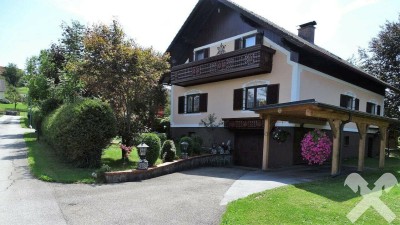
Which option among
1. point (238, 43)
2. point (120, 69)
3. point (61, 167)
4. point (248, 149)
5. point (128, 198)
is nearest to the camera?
point (128, 198)

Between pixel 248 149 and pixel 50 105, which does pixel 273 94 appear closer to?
pixel 248 149

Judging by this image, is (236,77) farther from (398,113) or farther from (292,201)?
(398,113)

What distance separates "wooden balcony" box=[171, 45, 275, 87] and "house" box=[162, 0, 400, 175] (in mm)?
48

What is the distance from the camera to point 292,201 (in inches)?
292

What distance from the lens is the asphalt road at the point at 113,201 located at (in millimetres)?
6266

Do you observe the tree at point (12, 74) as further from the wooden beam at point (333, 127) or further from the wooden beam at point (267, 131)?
the wooden beam at point (333, 127)

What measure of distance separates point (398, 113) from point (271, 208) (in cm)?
→ 2483

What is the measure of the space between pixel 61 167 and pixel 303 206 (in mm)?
8720

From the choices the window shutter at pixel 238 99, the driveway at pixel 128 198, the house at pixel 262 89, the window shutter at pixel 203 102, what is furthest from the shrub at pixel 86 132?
the window shutter at pixel 203 102

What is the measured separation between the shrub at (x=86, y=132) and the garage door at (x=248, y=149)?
7.79 metres

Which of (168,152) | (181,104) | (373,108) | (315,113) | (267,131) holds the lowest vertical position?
(168,152)

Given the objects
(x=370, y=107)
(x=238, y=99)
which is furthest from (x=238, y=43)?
(x=370, y=107)

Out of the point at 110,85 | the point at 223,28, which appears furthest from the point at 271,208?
the point at 223,28

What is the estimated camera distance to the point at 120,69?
45.5 ft
